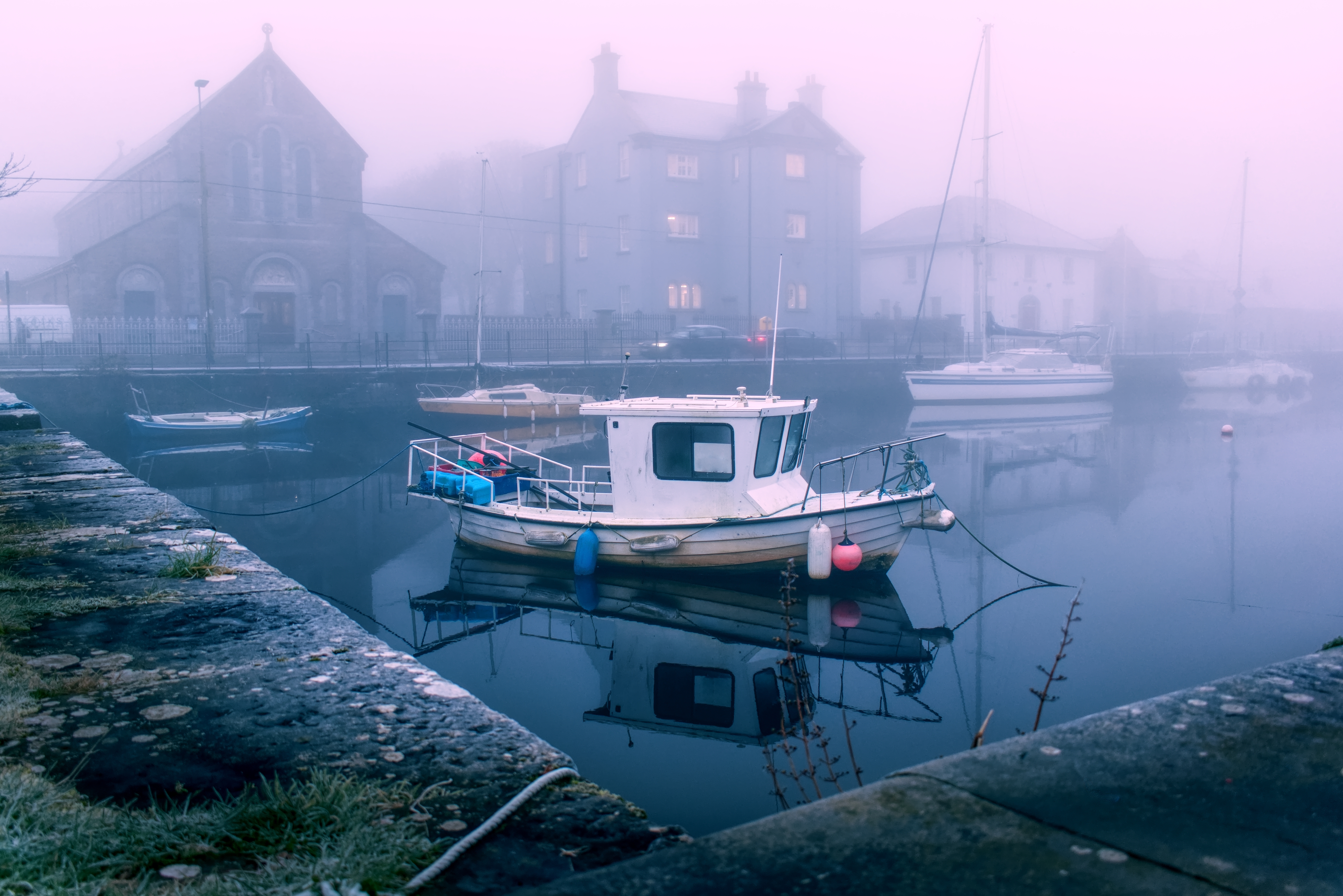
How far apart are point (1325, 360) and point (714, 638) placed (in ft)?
233

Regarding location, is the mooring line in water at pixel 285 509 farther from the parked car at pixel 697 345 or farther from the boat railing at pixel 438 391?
the parked car at pixel 697 345

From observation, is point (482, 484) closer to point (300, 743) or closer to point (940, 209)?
point (300, 743)

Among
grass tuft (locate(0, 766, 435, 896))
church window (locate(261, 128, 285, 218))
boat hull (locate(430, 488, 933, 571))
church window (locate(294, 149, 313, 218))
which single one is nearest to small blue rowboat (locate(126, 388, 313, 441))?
church window (locate(261, 128, 285, 218))

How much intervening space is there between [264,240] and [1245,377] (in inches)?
2028

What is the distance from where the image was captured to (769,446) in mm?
12922

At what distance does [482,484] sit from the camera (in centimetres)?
1429

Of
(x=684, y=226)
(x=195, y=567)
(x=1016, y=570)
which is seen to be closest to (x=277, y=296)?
(x=684, y=226)

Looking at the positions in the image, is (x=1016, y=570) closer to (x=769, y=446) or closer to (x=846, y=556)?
(x=846, y=556)

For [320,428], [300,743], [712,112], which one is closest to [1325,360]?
[712,112]

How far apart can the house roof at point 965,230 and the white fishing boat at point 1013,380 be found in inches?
484

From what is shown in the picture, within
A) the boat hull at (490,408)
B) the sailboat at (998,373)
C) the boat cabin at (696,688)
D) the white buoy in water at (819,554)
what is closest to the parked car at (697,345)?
the sailboat at (998,373)

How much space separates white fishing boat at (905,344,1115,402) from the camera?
42.0 meters

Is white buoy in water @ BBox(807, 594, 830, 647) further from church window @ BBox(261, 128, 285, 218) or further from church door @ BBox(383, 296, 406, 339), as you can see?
church window @ BBox(261, 128, 285, 218)

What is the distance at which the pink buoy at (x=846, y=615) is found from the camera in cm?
1166
